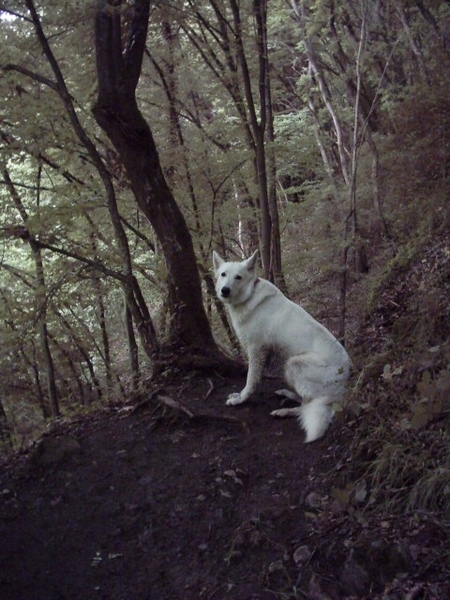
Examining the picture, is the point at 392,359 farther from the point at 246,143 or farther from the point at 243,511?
the point at 246,143

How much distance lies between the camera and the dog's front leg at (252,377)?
19.2 feet

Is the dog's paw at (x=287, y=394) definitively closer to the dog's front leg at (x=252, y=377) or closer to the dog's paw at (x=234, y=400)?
the dog's front leg at (x=252, y=377)

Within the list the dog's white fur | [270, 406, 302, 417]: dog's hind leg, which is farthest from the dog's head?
[270, 406, 302, 417]: dog's hind leg

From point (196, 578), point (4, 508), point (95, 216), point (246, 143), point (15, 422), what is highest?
point (246, 143)

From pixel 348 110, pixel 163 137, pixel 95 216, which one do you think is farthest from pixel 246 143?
pixel 348 110

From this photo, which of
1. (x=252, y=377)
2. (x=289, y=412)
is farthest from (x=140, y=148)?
(x=289, y=412)

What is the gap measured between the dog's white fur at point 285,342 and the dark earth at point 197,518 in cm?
27

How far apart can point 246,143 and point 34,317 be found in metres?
5.25

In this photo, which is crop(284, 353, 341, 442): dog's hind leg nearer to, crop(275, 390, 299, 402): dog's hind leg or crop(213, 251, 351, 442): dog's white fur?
crop(213, 251, 351, 442): dog's white fur

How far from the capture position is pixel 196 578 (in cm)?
349

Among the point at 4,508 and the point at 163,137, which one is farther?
the point at 163,137

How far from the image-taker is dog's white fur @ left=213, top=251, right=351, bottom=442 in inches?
213

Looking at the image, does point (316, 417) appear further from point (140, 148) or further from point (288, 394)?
point (140, 148)

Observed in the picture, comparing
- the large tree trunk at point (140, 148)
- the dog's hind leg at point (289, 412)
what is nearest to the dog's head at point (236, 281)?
the large tree trunk at point (140, 148)
